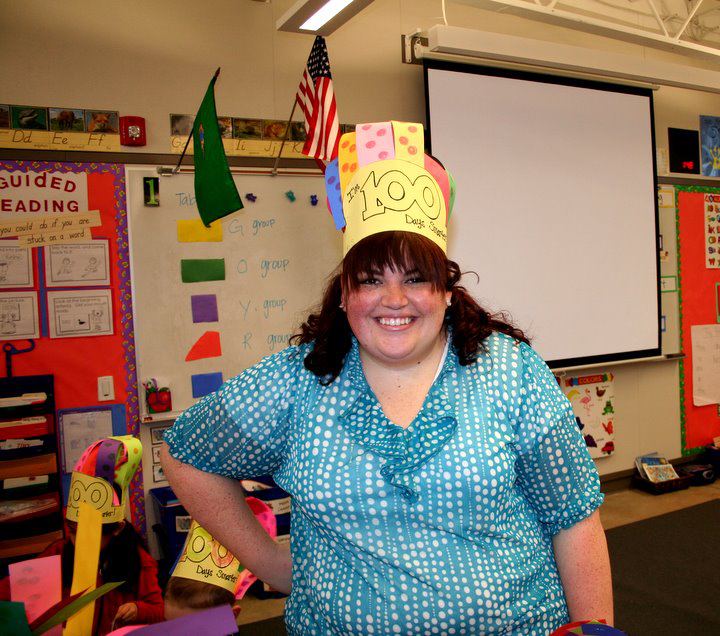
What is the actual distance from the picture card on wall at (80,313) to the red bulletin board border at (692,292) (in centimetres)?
354

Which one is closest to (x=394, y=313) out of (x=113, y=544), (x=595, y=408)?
(x=113, y=544)

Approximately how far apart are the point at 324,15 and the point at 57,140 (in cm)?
117

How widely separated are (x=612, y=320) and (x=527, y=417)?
3009 mm

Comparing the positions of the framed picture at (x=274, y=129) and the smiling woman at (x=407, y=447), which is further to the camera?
the framed picture at (x=274, y=129)

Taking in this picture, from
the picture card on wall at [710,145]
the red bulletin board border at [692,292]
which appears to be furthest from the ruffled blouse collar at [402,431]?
the picture card on wall at [710,145]

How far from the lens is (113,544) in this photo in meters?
1.85

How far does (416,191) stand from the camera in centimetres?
115

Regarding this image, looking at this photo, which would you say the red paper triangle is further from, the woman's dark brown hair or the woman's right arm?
the woman's dark brown hair

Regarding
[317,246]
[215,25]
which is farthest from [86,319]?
[215,25]

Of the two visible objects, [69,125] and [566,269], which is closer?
[69,125]

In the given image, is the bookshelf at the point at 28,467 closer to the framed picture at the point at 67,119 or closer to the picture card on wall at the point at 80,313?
the picture card on wall at the point at 80,313

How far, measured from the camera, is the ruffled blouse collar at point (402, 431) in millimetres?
1015

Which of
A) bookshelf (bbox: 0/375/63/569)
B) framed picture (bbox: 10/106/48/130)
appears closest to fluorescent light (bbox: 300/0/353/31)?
framed picture (bbox: 10/106/48/130)

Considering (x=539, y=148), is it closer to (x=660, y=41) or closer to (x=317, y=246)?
(x=660, y=41)
